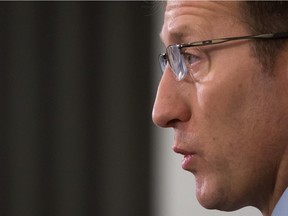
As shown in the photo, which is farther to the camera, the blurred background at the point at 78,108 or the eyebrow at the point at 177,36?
the blurred background at the point at 78,108

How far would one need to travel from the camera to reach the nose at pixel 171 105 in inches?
47.8

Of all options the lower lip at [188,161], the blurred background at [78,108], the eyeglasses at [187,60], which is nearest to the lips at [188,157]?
the lower lip at [188,161]

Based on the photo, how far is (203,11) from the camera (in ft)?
3.99

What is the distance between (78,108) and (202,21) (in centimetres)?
170

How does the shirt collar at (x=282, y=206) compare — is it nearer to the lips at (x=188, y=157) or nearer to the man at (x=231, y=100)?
the man at (x=231, y=100)

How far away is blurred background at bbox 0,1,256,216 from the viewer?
9.27ft

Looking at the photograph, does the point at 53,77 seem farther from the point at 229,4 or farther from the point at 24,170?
the point at 229,4

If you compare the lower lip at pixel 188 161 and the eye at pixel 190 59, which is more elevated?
the eye at pixel 190 59

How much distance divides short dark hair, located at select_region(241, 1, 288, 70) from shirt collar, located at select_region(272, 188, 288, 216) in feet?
0.68

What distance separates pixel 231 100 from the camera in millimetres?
1188

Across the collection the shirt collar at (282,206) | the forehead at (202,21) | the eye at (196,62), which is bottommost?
the shirt collar at (282,206)

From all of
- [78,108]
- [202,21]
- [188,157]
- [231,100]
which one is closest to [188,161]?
[188,157]

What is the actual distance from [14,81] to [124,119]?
0.46 meters

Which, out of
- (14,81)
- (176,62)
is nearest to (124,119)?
(14,81)
